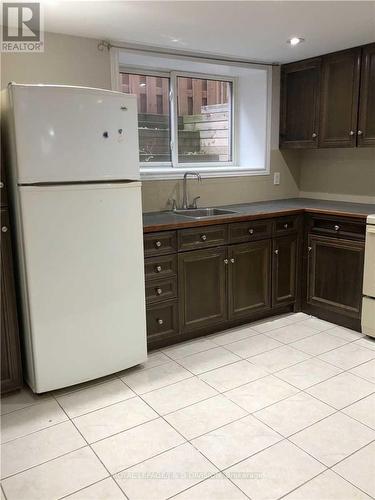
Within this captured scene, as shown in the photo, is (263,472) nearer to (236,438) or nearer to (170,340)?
(236,438)

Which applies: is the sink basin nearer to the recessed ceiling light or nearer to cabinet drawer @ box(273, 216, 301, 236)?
cabinet drawer @ box(273, 216, 301, 236)

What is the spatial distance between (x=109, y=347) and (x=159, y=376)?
0.36 m

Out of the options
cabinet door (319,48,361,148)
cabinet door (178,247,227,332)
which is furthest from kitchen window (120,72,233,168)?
cabinet door (178,247,227,332)

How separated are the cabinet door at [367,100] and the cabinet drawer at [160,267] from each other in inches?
69.1

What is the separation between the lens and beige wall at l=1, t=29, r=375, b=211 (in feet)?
9.13

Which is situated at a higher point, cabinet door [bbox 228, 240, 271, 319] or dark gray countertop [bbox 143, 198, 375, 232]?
dark gray countertop [bbox 143, 198, 375, 232]

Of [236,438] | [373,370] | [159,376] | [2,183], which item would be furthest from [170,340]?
[2,183]

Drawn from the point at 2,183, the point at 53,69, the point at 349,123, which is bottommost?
the point at 2,183

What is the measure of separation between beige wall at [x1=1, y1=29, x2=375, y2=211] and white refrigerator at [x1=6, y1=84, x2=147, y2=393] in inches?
29.5

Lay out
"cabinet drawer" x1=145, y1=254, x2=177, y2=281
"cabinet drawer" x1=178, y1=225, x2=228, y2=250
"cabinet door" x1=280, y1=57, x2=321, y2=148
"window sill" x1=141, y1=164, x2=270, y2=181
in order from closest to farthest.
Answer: "cabinet drawer" x1=145, y1=254, x2=177, y2=281 < "cabinet drawer" x1=178, y1=225, x2=228, y2=250 < "window sill" x1=141, y1=164, x2=270, y2=181 < "cabinet door" x1=280, y1=57, x2=321, y2=148

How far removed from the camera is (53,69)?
9.27 ft

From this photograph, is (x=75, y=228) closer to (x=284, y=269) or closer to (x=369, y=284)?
(x=284, y=269)

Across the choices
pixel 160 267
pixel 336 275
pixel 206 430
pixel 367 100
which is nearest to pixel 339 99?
pixel 367 100

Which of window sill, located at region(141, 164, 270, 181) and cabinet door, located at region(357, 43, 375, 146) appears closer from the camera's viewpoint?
cabinet door, located at region(357, 43, 375, 146)
